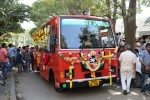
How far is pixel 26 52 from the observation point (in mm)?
17219

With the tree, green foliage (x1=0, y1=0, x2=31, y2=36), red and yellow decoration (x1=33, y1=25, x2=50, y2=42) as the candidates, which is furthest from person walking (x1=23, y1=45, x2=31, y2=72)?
the tree

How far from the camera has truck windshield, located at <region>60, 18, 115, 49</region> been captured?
856 cm

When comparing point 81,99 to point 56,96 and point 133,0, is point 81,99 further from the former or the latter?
point 133,0

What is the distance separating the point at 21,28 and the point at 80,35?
1055cm

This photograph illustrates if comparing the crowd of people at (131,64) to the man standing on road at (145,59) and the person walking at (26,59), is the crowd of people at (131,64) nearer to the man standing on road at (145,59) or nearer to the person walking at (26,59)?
the man standing on road at (145,59)

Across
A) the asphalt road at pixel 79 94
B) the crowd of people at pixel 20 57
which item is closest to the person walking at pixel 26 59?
the crowd of people at pixel 20 57

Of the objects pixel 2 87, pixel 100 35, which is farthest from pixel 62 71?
pixel 2 87

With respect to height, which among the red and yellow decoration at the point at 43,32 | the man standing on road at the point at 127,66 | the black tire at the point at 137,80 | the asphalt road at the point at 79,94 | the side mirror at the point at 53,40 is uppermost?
the red and yellow decoration at the point at 43,32

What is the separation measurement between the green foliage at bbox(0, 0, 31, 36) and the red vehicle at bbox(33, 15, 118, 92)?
7856mm

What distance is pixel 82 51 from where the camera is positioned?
8.54 metres

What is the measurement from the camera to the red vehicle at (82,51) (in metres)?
8.33

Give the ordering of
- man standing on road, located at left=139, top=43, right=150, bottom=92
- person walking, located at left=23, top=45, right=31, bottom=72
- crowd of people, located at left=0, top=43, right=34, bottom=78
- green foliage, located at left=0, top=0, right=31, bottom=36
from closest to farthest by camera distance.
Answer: man standing on road, located at left=139, top=43, right=150, bottom=92
crowd of people, located at left=0, top=43, right=34, bottom=78
green foliage, located at left=0, top=0, right=31, bottom=36
person walking, located at left=23, top=45, right=31, bottom=72

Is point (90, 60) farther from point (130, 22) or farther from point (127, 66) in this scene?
point (130, 22)

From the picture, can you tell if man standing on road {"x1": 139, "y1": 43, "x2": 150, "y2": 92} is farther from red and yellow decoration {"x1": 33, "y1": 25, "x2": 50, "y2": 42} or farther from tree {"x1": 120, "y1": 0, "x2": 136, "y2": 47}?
tree {"x1": 120, "y1": 0, "x2": 136, "y2": 47}
